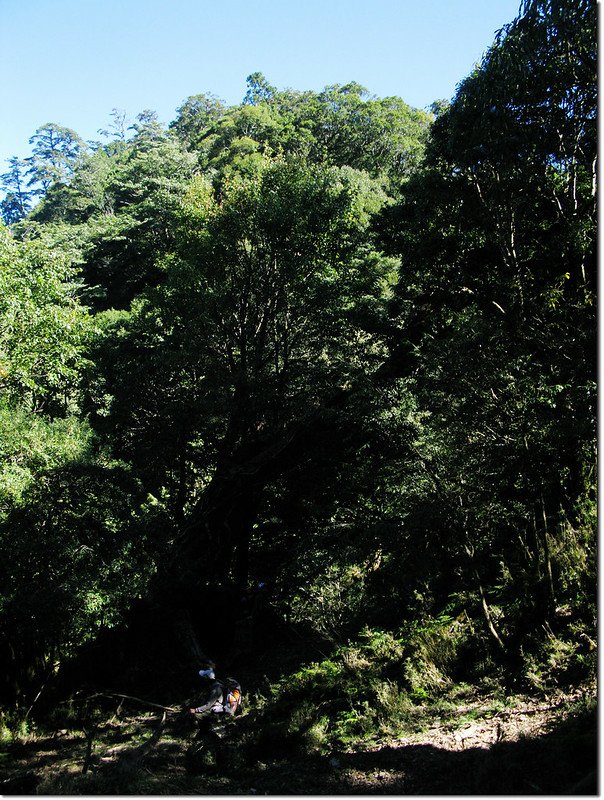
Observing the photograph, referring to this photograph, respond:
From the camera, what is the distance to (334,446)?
1249 centimetres

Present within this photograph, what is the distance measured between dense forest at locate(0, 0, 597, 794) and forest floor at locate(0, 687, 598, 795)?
0.49 ft

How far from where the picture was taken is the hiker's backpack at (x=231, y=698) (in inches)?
285

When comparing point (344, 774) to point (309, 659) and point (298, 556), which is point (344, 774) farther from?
point (298, 556)

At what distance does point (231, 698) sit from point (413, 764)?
3.45m

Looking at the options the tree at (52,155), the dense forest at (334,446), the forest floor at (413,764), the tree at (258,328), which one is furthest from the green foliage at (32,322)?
the tree at (52,155)

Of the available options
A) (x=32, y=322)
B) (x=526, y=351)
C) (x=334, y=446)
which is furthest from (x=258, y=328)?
(x=526, y=351)

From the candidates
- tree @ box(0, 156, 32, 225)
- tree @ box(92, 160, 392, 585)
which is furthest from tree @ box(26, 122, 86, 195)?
tree @ box(92, 160, 392, 585)

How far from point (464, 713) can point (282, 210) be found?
35.1 feet

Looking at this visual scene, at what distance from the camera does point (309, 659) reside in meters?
9.26

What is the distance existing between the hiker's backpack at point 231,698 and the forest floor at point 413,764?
0.20 metres

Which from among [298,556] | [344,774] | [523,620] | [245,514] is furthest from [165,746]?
[245,514]

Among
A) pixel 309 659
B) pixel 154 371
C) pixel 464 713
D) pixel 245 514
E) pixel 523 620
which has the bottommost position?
pixel 309 659

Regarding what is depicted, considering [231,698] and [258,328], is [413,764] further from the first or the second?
[258,328]

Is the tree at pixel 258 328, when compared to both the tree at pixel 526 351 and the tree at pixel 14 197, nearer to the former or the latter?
the tree at pixel 526 351
